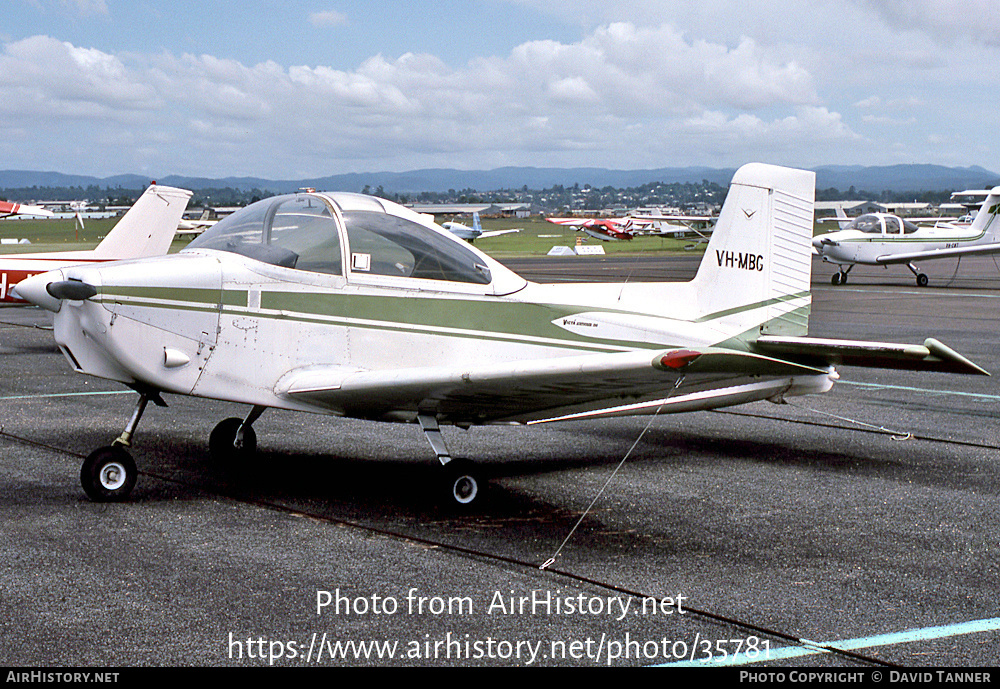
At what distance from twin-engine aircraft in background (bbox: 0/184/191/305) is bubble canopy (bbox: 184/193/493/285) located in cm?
913

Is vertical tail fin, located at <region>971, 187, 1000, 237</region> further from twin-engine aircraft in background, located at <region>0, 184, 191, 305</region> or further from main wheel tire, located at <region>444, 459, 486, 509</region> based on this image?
main wheel tire, located at <region>444, 459, 486, 509</region>

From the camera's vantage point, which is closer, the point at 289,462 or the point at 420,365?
the point at 420,365

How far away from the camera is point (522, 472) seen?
714 centimetres

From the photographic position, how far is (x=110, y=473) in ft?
19.9

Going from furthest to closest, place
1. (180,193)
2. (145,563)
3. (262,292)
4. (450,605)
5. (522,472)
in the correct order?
(180,193), (522,472), (262,292), (145,563), (450,605)

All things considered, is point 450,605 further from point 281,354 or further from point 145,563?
→ point 281,354

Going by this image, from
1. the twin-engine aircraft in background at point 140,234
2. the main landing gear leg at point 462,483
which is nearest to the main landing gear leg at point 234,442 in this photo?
the main landing gear leg at point 462,483

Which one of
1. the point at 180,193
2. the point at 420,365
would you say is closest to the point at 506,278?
the point at 420,365

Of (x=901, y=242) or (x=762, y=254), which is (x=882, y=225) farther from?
(x=762, y=254)

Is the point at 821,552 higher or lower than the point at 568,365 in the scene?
lower

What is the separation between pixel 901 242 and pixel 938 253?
1.25 metres

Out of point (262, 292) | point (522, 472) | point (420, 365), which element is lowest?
point (522, 472)
